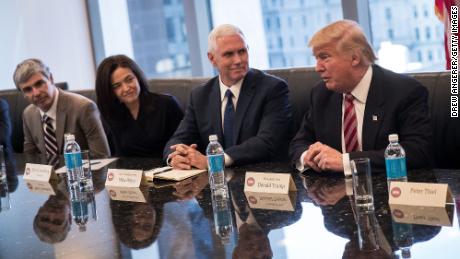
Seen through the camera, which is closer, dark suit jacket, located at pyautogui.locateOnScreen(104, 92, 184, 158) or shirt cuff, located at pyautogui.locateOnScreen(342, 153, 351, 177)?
shirt cuff, located at pyautogui.locateOnScreen(342, 153, 351, 177)

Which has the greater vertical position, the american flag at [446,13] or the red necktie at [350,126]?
the american flag at [446,13]

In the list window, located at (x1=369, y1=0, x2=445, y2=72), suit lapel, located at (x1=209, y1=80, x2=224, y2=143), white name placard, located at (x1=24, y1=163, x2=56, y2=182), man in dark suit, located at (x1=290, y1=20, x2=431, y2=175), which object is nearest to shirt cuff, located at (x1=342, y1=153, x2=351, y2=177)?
man in dark suit, located at (x1=290, y1=20, x2=431, y2=175)

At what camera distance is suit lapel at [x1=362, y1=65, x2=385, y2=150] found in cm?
336

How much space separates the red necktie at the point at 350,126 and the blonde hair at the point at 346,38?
0.65 ft

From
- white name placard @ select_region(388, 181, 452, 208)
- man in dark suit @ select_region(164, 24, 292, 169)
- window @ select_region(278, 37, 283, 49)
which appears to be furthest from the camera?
window @ select_region(278, 37, 283, 49)

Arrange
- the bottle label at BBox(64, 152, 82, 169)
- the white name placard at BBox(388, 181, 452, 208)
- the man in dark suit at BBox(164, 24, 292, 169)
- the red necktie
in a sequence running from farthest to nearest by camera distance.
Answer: the man in dark suit at BBox(164, 24, 292, 169) < the bottle label at BBox(64, 152, 82, 169) < the red necktie < the white name placard at BBox(388, 181, 452, 208)

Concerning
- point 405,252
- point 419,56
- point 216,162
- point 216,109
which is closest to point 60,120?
point 216,109

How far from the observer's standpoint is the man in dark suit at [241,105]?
3996mm

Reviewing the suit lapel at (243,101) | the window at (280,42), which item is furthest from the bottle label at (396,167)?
the window at (280,42)

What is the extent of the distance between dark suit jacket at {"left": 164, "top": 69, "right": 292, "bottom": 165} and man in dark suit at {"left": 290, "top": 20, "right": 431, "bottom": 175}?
30 cm

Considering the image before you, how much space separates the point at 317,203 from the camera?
2709 millimetres

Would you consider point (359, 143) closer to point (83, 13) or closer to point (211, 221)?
point (211, 221)

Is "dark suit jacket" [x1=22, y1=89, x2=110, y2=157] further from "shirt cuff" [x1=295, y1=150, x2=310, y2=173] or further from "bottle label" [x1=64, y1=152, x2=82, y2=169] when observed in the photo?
"shirt cuff" [x1=295, y1=150, x2=310, y2=173]

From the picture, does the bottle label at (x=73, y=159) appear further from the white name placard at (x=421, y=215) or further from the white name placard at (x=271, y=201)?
the white name placard at (x=421, y=215)
